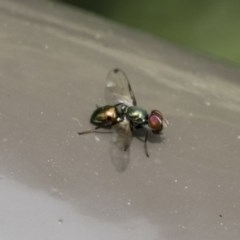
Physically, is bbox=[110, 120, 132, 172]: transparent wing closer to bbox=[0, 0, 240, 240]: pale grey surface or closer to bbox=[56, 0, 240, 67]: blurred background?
bbox=[0, 0, 240, 240]: pale grey surface

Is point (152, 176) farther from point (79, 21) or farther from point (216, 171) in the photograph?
point (79, 21)

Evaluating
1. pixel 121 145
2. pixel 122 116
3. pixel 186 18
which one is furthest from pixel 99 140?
pixel 186 18

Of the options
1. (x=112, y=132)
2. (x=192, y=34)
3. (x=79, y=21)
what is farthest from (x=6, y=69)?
(x=192, y=34)

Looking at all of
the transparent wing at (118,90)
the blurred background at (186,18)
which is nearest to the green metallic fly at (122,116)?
the transparent wing at (118,90)

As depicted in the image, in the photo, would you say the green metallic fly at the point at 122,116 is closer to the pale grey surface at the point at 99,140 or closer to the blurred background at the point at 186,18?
the pale grey surface at the point at 99,140

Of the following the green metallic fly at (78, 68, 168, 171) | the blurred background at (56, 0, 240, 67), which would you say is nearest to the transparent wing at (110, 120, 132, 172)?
the green metallic fly at (78, 68, 168, 171)

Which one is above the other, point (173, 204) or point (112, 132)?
point (173, 204)
